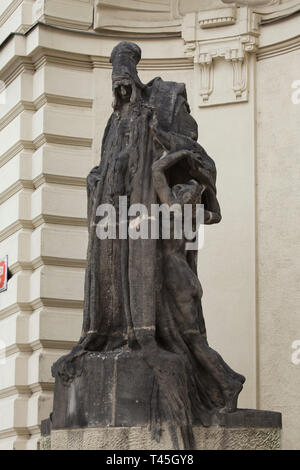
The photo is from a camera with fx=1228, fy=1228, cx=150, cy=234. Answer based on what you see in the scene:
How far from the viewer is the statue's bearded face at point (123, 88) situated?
9195 mm

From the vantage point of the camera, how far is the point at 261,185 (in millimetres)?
13055

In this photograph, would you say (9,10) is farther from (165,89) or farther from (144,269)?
(144,269)

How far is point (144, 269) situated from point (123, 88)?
142 cm

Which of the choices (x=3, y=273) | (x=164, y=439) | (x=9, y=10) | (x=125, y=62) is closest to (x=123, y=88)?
(x=125, y=62)

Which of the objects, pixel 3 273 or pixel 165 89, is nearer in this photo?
pixel 165 89

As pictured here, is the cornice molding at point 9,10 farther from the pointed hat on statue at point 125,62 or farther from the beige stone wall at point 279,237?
the pointed hat on statue at point 125,62

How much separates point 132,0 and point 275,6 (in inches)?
66.4

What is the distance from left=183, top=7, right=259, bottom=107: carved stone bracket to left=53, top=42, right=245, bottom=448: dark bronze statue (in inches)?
160

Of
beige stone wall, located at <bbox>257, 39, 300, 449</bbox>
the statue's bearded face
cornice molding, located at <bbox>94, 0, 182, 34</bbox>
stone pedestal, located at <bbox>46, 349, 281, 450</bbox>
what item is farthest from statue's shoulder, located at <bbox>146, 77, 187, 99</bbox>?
cornice molding, located at <bbox>94, 0, 182, 34</bbox>

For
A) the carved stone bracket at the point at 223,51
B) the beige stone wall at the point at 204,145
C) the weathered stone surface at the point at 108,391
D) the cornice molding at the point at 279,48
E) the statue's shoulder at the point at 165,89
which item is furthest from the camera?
the carved stone bracket at the point at 223,51

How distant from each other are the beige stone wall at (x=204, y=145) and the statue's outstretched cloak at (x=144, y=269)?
369 cm

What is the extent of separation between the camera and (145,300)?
28.7 ft

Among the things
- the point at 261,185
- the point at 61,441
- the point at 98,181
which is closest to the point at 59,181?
the point at 261,185

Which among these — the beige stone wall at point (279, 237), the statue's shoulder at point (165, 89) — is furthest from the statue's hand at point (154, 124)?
the beige stone wall at point (279, 237)
